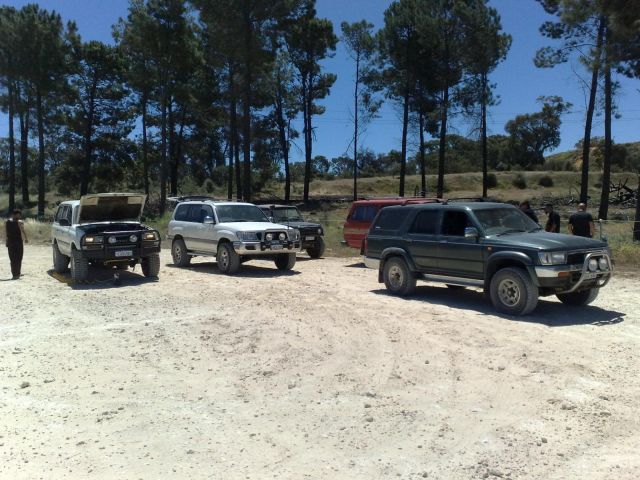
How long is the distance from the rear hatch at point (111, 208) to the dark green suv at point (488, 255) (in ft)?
20.6

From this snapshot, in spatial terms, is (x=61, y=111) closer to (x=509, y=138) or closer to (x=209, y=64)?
(x=209, y=64)

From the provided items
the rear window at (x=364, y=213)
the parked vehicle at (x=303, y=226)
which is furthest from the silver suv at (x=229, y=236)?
the rear window at (x=364, y=213)

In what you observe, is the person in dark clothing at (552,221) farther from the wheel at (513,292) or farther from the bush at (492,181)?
the bush at (492,181)

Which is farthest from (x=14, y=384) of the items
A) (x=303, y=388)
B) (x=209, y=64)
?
(x=209, y=64)

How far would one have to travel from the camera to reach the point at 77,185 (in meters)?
48.0

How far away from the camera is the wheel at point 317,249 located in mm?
19000

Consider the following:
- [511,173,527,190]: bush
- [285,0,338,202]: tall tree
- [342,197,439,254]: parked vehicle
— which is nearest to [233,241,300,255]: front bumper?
[342,197,439,254]: parked vehicle

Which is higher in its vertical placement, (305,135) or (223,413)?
(305,135)

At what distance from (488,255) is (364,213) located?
7392mm

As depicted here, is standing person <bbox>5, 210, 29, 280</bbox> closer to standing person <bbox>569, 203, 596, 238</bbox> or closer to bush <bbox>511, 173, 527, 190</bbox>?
standing person <bbox>569, 203, 596, 238</bbox>

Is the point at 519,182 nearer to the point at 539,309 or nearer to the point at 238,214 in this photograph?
the point at 238,214

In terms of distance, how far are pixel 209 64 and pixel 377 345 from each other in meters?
35.3

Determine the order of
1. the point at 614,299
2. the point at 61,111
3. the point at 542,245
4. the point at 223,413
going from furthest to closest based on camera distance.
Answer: the point at 61,111, the point at 614,299, the point at 542,245, the point at 223,413

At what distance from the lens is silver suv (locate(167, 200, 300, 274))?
14.7 m
